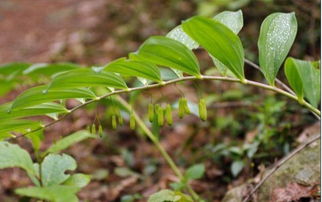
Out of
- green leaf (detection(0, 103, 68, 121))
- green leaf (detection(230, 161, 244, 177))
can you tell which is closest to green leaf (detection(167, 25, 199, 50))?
green leaf (detection(0, 103, 68, 121))

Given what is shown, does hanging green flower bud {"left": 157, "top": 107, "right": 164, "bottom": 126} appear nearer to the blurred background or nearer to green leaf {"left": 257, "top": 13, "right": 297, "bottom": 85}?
the blurred background

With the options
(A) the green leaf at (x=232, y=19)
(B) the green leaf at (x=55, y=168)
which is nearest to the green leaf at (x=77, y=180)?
(B) the green leaf at (x=55, y=168)

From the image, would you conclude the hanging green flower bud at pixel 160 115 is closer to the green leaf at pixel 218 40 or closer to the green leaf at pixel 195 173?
the green leaf at pixel 218 40

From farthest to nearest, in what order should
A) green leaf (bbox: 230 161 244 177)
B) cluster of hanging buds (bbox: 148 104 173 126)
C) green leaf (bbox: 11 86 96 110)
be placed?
green leaf (bbox: 230 161 244 177) < cluster of hanging buds (bbox: 148 104 173 126) < green leaf (bbox: 11 86 96 110)

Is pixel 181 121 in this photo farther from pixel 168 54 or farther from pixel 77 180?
pixel 168 54

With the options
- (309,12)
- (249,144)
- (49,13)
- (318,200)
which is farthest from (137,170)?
(49,13)

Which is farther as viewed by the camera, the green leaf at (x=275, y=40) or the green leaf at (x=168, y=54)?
A: the green leaf at (x=275, y=40)

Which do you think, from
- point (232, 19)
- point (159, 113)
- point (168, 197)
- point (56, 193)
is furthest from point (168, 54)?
point (168, 197)
